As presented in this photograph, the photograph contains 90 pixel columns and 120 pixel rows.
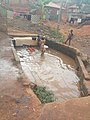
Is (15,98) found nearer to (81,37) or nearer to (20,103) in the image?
(20,103)

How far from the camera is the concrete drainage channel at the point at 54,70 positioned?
42.8ft

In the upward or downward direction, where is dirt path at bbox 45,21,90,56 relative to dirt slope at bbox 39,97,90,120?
downward

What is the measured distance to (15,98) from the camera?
9.20m

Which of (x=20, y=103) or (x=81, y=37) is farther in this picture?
(x=81, y=37)

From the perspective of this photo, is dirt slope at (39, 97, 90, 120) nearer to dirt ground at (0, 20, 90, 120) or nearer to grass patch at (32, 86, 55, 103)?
dirt ground at (0, 20, 90, 120)

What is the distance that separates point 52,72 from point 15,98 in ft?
21.3

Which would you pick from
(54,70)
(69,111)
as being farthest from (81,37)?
(69,111)

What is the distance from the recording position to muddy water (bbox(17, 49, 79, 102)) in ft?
42.6

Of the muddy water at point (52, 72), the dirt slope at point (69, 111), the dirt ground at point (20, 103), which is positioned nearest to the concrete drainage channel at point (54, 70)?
the muddy water at point (52, 72)

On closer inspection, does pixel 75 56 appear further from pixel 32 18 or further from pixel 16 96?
pixel 32 18

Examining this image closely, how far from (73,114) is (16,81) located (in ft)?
20.1

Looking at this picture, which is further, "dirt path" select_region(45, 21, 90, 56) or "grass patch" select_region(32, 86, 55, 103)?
"dirt path" select_region(45, 21, 90, 56)

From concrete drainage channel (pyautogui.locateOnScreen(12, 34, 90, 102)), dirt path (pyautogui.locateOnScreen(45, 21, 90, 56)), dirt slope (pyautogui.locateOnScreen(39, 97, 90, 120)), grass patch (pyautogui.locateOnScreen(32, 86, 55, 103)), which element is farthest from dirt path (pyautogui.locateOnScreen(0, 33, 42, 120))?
dirt path (pyautogui.locateOnScreen(45, 21, 90, 56))

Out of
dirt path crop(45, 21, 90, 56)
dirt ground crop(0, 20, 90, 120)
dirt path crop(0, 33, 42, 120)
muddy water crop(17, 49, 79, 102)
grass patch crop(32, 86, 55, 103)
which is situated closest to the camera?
dirt ground crop(0, 20, 90, 120)
